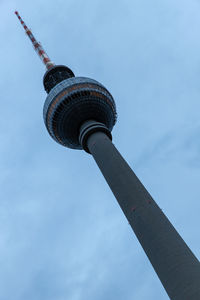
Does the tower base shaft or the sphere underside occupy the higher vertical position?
the sphere underside

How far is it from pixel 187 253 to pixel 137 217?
6808mm

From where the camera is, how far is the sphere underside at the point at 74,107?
52.0m

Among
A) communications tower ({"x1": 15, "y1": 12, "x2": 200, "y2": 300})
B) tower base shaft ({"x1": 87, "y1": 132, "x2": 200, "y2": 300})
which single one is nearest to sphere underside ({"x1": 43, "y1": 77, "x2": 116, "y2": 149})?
communications tower ({"x1": 15, "y1": 12, "x2": 200, "y2": 300})

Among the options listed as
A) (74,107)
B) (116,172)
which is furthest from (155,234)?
(74,107)

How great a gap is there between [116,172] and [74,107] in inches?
744

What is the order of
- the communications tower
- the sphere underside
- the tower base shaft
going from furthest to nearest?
the sphere underside
the communications tower
the tower base shaft

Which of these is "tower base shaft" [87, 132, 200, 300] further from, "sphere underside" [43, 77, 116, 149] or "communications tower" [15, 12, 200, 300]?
"sphere underside" [43, 77, 116, 149]

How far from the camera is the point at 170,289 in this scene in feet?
87.9

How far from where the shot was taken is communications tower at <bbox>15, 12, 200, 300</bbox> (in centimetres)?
2698

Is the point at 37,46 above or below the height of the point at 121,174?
above

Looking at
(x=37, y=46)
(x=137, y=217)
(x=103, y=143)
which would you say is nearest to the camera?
(x=137, y=217)

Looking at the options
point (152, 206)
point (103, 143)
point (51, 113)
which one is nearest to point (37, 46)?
point (51, 113)

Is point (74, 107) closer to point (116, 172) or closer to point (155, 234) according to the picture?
point (116, 172)

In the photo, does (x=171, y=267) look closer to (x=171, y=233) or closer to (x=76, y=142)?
(x=171, y=233)
